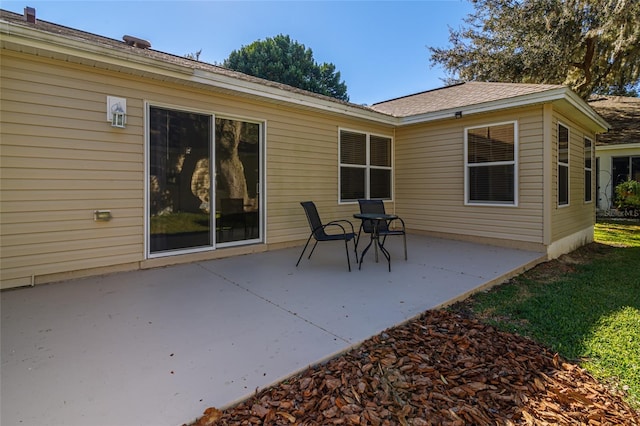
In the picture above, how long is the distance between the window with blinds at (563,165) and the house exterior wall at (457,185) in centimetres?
70

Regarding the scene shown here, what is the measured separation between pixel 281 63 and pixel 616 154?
55.5 feet

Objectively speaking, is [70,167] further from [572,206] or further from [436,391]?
[572,206]

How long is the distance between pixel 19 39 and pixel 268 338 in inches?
142

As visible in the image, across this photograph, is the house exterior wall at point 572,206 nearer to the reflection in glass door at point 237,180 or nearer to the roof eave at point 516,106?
the roof eave at point 516,106

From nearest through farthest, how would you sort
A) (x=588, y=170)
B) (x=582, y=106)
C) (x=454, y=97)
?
1. (x=582, y=106)
2. (x=454, y=97)
3. (x=588, y=170)

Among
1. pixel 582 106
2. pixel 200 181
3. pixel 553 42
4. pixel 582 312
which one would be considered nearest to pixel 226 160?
pixel 200 181

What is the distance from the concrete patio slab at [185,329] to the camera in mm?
1677

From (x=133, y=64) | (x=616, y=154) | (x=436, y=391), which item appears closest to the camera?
(x=436, y=391)

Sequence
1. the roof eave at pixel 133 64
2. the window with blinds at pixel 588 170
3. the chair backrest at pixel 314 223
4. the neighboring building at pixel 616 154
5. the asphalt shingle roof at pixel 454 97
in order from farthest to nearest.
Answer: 1. the neighboring building at pixel 616 154
2. the window with blinds at pixel 588 170
3. the asphalt shingle roof at pixel 454 97
4. the chair backrest at pixel 314 223
5. the roof eave at pixel 133 64

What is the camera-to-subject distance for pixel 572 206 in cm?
638

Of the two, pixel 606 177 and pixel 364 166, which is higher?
pixel 606 177

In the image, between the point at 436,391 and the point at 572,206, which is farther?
the point at 572,206

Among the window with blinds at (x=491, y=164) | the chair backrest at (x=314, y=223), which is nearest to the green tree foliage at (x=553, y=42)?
the window with blinds at (x=491, y=164)

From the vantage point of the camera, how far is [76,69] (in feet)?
12.0
